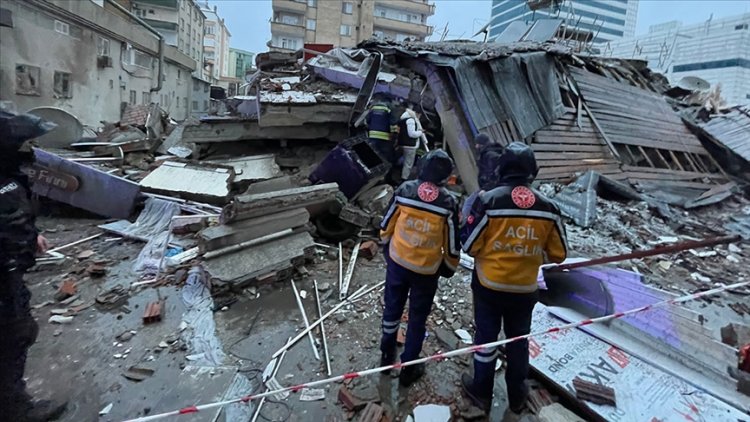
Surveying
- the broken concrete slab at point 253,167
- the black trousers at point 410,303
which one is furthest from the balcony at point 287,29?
the black trousers at point 410,303

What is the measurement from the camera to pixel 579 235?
561 centimetres

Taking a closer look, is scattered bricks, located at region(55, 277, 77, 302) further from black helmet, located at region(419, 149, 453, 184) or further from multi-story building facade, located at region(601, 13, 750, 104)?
multi-story building facade, located at region(601, 13, 750, 104)

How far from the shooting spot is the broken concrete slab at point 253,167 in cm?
603

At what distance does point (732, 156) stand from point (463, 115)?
8914mm

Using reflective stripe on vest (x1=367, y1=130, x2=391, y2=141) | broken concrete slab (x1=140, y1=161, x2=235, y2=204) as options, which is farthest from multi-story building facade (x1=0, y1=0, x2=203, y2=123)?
reflective stripe on vest (x1=367, y1=130, x2=391, y2=141)

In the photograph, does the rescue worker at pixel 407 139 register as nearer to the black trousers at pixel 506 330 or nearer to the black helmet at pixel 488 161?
the black helmet at pixel 488 161

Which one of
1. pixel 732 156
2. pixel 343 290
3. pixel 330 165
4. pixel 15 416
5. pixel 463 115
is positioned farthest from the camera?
pixel 732 156

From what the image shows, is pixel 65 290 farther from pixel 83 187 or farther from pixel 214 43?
pixel 214 43

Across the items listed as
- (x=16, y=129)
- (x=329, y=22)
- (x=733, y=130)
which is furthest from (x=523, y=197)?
(x=329, y=22)

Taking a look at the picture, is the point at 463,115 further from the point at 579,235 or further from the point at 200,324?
the point at 200,324

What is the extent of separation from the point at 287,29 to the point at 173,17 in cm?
2620

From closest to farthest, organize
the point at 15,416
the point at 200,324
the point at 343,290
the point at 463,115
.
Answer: the point at 15,416 → the point at 200,324 → the point at 343,290 → the point at 463,115

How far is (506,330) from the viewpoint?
2.30 m

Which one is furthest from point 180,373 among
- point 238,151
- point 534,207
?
point 238,151
